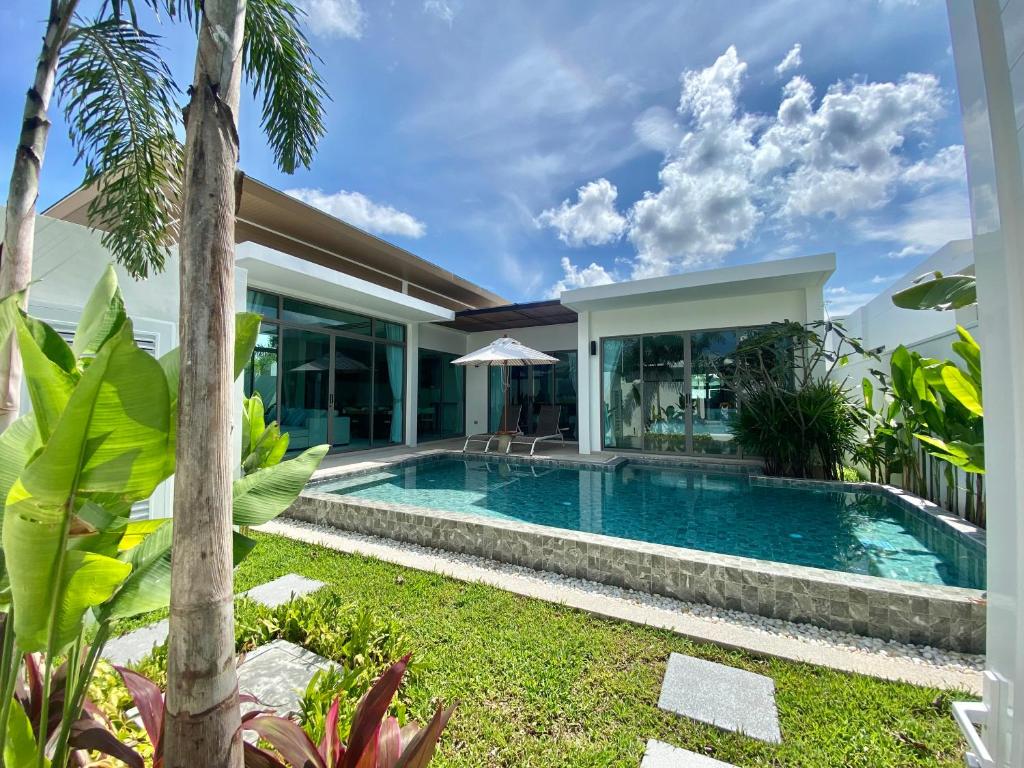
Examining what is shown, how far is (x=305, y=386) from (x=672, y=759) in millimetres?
10595

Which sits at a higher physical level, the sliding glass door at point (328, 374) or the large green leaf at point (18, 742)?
the sliding glass door at point (328, 374)

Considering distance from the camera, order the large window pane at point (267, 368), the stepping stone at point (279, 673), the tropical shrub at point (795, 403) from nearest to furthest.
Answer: the stepping stone at point (279, 673)
the tropical shrub at point (795, 403)
the large window pane at point (267, 368)

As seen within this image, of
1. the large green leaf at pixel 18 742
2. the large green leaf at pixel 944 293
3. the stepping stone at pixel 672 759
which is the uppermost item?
the large green leaf at pixel 944 293

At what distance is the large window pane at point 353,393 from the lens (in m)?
11.4

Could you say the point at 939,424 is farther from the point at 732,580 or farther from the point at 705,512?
the point at 732,580

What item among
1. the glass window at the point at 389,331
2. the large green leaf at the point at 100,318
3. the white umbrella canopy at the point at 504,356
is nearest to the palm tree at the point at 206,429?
the large green leaf at the point at 100,318

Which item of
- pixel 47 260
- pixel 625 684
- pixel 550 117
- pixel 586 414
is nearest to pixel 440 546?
Answer: pixel 625 684

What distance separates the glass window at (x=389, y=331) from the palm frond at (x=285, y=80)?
8.35 metres

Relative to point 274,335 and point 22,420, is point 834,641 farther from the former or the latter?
point 274,335

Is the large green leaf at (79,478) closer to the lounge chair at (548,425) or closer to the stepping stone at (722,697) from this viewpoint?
the stepping stone at (722,697)

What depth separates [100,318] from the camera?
151cm

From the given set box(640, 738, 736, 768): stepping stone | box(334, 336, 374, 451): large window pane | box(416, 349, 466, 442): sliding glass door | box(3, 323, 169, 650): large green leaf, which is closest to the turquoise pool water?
box(334, 336, 374, 451): large window pane

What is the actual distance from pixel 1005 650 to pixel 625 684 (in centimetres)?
175

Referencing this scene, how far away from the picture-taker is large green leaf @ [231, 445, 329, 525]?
1483 millimetres
